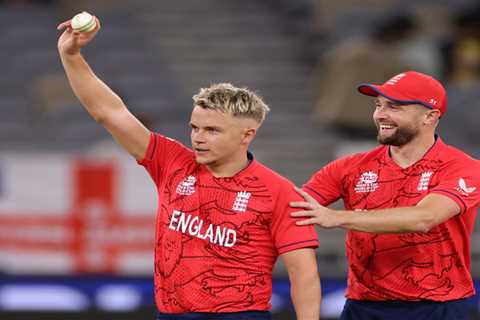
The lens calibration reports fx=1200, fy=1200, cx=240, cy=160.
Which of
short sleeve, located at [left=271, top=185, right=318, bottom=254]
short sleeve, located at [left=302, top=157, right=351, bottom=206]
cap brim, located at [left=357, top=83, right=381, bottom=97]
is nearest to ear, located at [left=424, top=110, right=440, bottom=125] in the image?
cap brim, located at [left=357, top=83, right=381, bottom=97]

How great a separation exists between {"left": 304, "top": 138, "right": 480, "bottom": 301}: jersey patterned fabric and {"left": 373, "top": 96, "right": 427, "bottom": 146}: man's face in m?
0.15

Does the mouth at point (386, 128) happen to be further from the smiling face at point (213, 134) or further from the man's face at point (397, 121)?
the smiling face at point (213, 134)

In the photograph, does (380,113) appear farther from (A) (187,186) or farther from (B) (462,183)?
(A) (187,186)

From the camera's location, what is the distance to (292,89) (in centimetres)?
1420

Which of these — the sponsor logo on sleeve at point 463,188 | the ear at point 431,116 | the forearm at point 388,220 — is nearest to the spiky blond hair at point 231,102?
the forearm at point 388,220

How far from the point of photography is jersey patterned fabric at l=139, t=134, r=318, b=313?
5004mm

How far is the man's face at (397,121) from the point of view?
17.7ft

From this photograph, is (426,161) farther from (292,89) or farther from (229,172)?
(292,89)

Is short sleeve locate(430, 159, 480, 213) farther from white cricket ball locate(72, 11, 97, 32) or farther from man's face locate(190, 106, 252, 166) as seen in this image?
A: white cricket ball locate(72, 11, 97, 32)

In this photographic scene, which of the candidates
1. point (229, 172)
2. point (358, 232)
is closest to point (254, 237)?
point (229, 172)

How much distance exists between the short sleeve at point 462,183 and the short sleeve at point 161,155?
1134 mm

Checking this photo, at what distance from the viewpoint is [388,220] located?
5.11 m

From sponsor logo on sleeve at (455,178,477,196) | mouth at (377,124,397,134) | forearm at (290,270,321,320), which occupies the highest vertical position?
mouth at (377,124,397,134)

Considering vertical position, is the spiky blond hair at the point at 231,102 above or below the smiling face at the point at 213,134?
above
